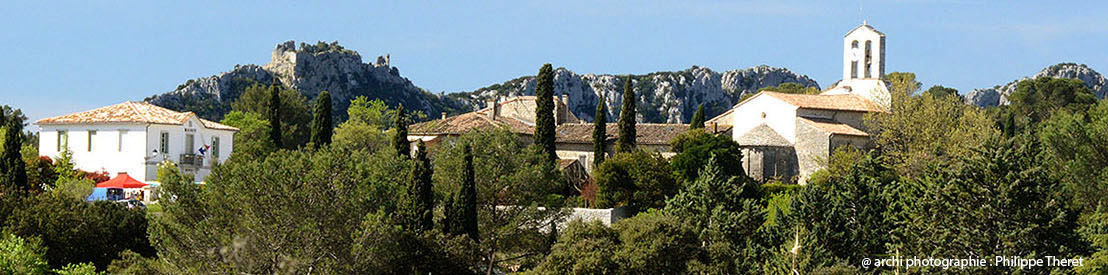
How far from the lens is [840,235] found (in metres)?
33.1

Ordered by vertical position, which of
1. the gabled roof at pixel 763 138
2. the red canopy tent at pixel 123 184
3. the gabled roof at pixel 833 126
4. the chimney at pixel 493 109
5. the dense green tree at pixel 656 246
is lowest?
the dense green tree at pixel 656 246

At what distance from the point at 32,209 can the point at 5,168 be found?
14.0 feet

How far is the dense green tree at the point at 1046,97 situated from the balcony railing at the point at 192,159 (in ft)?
170

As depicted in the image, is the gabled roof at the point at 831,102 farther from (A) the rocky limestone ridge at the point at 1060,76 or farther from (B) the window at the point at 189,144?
(A) the rocky limestone ridge at the point at 1060,76

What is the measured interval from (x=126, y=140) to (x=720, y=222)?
87.2 ft

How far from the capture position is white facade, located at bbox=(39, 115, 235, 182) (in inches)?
1909

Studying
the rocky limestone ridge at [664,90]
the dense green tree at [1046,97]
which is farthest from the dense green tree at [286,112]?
the rocky limestone ridge at [664,90]

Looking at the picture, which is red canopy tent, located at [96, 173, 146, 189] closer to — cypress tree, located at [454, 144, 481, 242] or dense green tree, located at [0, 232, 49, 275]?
dense green tree, located at [0, 232, 49, 275]

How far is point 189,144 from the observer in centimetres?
5091

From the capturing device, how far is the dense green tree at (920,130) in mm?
47625

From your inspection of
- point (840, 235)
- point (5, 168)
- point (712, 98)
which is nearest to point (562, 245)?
point (840, 235)

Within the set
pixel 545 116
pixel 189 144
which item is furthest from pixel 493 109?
pixel 545 116

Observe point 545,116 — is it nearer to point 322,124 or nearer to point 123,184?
point 322,124

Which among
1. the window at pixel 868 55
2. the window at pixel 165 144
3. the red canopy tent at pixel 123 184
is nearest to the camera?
the red canopy tent at pixel 123 184
